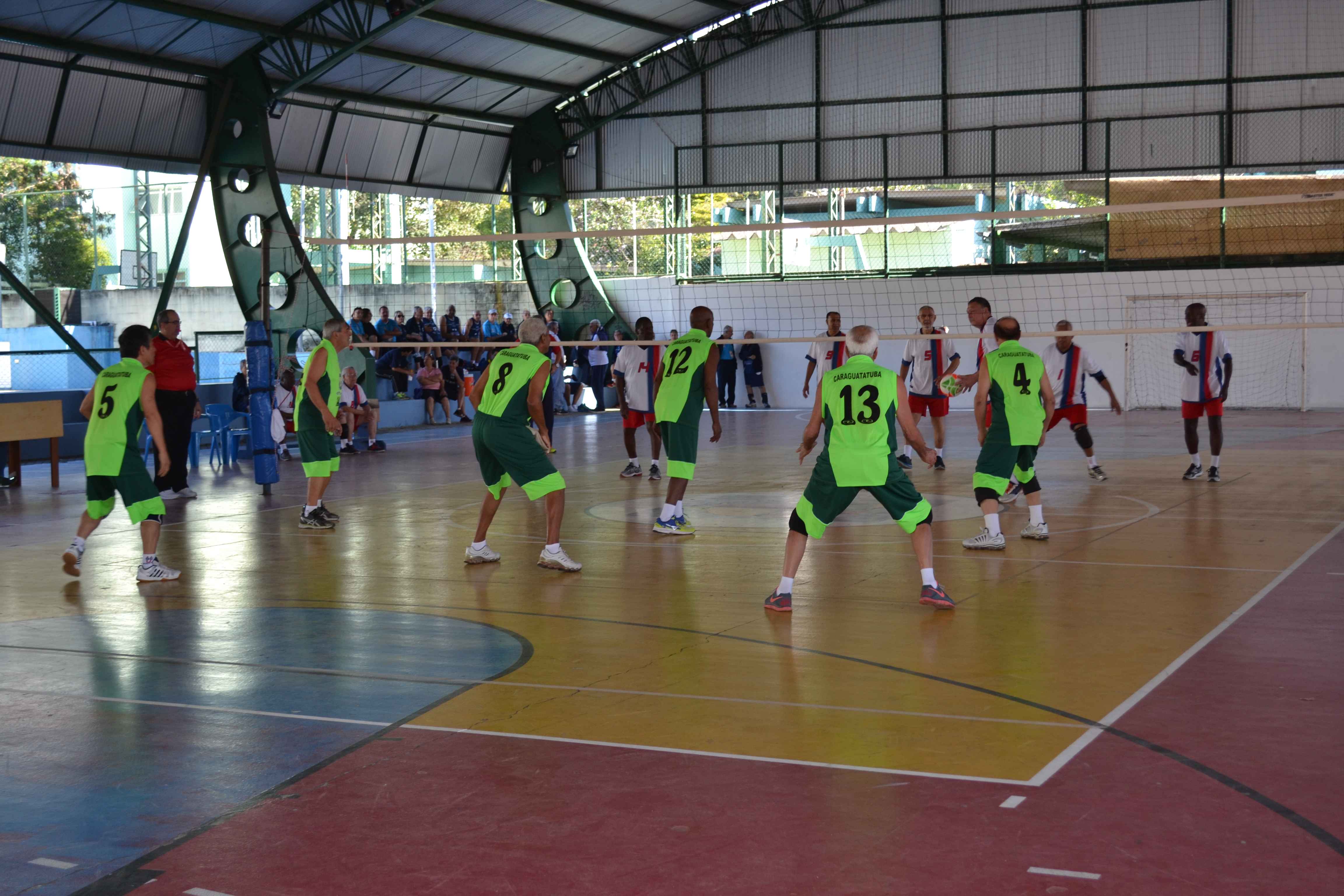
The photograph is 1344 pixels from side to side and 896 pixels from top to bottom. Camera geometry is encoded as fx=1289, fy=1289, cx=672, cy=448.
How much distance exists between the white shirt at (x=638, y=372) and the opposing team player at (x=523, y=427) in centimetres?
571

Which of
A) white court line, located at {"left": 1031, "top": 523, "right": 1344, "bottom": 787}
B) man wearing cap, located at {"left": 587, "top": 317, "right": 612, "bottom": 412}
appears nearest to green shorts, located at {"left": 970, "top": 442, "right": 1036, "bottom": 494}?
white court line, located at {"left": 1031, "top": 523, "right": 1344, "bottom": 787}

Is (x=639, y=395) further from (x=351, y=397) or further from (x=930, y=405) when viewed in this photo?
(x=351, y=397)

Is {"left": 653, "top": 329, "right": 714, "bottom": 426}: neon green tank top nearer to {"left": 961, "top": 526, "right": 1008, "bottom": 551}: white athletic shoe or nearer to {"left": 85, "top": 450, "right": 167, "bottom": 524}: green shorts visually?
{"left": 961, "top": 526, "right": 1008, "bottom": 551}: white athletic shoe

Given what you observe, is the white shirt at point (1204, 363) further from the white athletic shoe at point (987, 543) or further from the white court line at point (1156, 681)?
the white athletic shoe at point (987, 543)

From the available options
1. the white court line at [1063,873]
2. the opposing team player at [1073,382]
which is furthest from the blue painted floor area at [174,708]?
the opposing team player at [1073,382]

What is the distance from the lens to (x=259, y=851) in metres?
3.70

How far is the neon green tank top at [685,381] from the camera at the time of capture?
9.82 meters

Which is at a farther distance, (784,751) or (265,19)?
(265,19)

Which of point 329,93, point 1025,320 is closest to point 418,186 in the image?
point 329,93

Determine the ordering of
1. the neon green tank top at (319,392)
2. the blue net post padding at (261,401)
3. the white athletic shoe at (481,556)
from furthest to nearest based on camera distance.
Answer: the blue net post padding at (261,401), the neon green tank top at (319,392), the white athletic shoe at (481,556)

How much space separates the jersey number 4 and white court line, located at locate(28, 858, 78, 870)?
14.3 ft

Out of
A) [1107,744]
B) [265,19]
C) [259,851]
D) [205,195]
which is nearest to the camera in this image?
[259,851]

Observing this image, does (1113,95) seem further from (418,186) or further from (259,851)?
(259,851)

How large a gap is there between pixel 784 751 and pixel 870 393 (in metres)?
2.72
